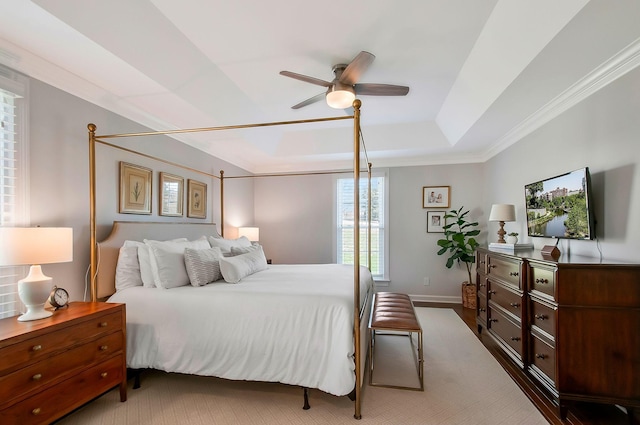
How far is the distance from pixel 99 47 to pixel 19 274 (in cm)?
169

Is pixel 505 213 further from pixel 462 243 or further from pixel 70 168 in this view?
pixel 70 168

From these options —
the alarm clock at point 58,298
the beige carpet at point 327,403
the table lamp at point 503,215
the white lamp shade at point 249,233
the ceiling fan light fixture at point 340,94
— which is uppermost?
the ceiling fan light fixture at point 340,94

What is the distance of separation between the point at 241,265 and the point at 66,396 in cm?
149

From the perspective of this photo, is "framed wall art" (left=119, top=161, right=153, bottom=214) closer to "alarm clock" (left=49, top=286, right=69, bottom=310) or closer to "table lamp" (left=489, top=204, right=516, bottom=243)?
"alarm clock" (left=49, top=286, right=69, bottom=310)

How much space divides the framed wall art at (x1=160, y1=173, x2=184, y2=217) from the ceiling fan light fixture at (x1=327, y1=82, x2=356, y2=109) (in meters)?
2.15

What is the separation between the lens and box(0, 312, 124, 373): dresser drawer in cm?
160

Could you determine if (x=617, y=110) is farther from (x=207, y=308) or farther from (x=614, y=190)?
(x=207, y=308)

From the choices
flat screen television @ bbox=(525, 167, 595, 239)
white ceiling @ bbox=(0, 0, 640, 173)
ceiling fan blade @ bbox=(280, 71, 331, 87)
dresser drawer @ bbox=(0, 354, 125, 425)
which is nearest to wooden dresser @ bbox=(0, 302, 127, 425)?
dresser drawer @ bbox=(0, 354, 125, 425)

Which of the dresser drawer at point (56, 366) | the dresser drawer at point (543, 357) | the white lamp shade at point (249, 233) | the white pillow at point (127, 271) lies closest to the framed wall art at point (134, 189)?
the white pillow at point (127, 271)

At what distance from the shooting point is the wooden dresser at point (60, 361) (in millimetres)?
1606

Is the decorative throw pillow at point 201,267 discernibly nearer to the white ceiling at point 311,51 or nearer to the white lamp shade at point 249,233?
the white ceiling at point 311,51

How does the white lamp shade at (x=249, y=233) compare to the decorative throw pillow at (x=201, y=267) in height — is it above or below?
above

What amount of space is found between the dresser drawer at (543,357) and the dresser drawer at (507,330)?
13 cm

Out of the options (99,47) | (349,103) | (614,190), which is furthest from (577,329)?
(99,47)
